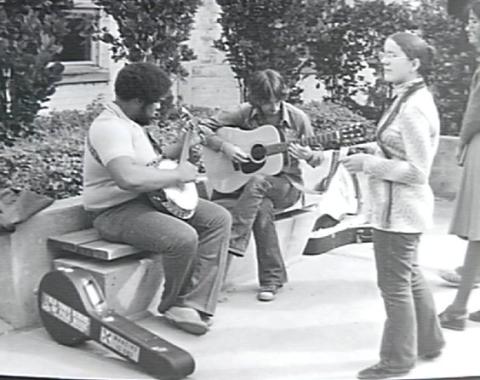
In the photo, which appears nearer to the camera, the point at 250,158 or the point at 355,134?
the point at 355,134

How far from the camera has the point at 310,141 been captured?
275cm

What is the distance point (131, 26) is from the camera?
2.34m

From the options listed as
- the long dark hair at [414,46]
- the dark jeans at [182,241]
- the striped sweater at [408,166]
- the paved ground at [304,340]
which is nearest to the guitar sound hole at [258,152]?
the dark jeans at [182,241]

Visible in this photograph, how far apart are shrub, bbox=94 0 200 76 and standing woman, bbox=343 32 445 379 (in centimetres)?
45

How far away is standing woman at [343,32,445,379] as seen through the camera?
225 centimetres

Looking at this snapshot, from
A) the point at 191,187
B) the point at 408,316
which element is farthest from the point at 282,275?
the point at 408,316

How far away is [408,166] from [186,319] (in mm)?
693

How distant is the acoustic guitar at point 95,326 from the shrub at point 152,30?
55cm

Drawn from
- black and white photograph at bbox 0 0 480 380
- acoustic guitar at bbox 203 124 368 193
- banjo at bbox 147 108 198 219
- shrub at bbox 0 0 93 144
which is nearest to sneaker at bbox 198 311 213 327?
black and white photograph at bbox 0 0 480 380

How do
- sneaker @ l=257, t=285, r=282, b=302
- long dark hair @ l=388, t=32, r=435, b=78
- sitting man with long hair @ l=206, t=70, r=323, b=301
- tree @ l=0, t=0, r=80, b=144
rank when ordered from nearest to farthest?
long dark hair @ l=388, t=32, r=435, b=78, tree @ l=0, t=0, r=80, b=144, sitting man with long hair @ l=206, t=70, r=323, b=301, sneaker @ l=257, t=285, r=282, b=302

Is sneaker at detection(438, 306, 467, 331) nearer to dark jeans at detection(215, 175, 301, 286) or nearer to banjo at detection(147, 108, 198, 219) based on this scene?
dark jeans at detection(215, 175, 301, 286)

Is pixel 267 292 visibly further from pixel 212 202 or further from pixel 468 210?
pixel 468 210

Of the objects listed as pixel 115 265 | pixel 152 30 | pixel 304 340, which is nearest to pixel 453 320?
pixel 304 340

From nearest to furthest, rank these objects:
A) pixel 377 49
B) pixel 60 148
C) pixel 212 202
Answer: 1. pixel 377 49
2. pixel 60 148
3. pixel 212 202
